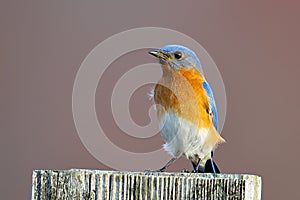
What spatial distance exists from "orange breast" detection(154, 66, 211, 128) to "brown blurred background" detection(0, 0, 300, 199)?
96 cm

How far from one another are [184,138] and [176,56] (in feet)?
0.93

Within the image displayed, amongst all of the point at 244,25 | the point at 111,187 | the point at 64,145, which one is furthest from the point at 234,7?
the point at 111,187

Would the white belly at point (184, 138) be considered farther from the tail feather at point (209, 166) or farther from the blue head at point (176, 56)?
the blue head at point (176, 56)

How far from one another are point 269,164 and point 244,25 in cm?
77

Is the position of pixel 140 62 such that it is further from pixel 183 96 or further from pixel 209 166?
pixel 209 166

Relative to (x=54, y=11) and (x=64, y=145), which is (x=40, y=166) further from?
(x=54, y=11)

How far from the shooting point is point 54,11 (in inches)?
150

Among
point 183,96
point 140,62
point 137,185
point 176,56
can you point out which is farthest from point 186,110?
point 140,62

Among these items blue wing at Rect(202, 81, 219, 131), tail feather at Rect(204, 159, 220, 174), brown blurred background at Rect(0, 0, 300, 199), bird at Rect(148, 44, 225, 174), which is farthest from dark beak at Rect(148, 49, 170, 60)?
brown blurred background at Rect(0, 0, 300, 199)

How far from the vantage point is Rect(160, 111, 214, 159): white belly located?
7.48 feet

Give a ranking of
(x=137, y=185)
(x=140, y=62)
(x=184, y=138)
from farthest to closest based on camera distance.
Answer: (x=140, y=62), (x=184, y=138), (x=137, y=185)

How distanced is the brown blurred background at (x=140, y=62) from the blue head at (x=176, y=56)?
1007mm

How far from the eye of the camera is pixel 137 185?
1.28 meters

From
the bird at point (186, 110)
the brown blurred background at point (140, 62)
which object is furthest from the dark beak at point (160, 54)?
the brown blurred background at point (140, 62)
